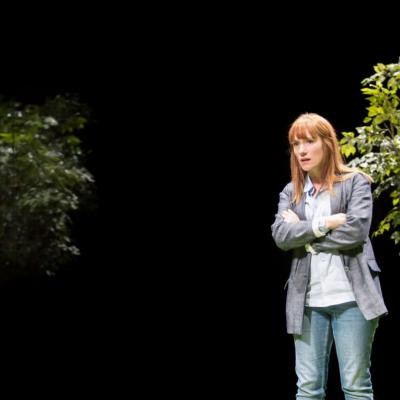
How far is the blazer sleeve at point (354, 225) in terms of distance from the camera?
210 cm

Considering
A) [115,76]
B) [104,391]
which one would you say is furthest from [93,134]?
[104,391]

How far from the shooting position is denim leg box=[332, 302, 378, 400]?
2113 millimetres

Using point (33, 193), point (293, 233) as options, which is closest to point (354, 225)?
point (293, 233)

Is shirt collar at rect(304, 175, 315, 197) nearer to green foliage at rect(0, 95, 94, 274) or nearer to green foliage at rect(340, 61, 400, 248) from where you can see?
green foliage at rect(340, 61, 400, 248)

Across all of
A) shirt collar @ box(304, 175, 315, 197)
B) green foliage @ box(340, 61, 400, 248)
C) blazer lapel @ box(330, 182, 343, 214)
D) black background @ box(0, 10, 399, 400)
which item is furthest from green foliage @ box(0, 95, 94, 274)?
blazer lapel @ box(330, 182, 343, 214)

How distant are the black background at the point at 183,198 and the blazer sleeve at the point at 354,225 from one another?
1808mm

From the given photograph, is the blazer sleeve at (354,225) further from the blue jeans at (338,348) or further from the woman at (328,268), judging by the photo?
the blue jeans at (338,348)

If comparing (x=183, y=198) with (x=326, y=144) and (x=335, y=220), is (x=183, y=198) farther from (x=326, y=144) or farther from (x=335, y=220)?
(x=335, y=220)

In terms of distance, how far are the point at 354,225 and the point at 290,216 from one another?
8.2 inches

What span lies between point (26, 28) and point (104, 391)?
3101 millimetres

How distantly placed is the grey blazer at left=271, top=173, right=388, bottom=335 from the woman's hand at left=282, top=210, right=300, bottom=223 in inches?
0.6

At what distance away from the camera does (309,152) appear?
2234 mm

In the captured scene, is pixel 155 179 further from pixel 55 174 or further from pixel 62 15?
pixel 62 15

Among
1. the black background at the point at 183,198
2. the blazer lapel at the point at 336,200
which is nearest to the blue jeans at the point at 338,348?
the blazer lapel at the point at 336,200
